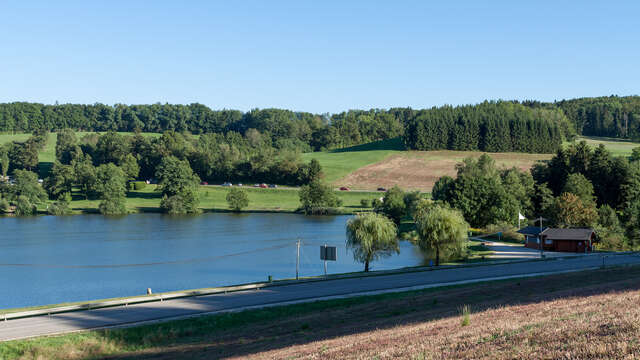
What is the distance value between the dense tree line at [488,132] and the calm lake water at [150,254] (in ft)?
251

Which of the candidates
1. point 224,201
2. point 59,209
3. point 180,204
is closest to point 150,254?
point 180,204

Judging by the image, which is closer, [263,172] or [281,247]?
[281,247]

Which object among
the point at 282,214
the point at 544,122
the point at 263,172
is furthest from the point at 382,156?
the point at 282,214

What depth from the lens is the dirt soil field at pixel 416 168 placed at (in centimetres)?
14700

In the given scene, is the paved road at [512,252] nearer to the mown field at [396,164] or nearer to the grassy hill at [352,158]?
the mown field at [396,164]

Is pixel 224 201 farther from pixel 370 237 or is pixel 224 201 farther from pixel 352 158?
pixel 370 237

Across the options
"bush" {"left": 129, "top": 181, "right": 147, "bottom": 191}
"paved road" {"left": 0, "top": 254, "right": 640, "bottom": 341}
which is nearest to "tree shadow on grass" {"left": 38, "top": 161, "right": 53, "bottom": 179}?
"bush" {"left": 129, "top": 181, "right": 147, "bottom": 191}

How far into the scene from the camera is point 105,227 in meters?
99.6

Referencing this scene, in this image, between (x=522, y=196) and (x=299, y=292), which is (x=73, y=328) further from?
(x=522, y=196)

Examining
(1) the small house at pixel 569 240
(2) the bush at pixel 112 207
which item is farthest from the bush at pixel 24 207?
(1) the small house at pixel 569 240

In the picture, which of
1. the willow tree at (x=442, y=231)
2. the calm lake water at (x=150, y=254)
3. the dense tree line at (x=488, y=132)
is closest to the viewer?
the calm lake water at (x=150, y=254)

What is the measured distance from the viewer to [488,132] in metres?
174

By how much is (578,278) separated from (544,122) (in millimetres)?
150514

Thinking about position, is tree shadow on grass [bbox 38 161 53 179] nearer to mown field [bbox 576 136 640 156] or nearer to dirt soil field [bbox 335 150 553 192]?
dirt soil field [bbox 335 150 553 192]
